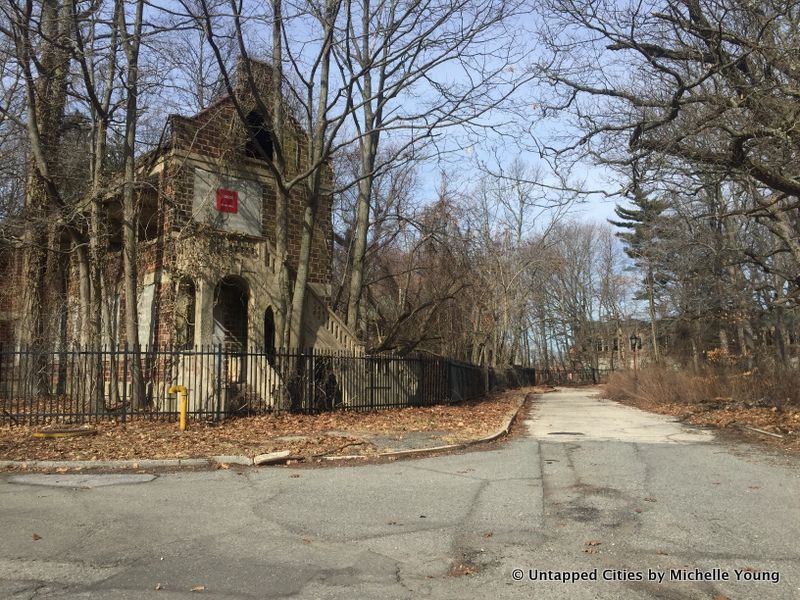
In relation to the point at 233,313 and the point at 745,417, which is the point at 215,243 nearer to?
the point at 233,313

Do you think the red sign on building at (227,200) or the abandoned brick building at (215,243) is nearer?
the abandoned brick building at (215,243)

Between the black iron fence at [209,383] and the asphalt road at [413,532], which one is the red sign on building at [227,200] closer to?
the black iron fence at [209,383]

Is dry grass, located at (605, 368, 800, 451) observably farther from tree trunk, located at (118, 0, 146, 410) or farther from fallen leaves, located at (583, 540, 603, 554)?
tree trunk, located at (118, 0, 146, 410)

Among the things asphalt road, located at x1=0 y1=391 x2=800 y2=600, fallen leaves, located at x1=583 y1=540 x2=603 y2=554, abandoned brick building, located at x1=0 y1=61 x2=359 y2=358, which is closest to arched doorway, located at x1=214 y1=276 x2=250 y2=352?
abandoned brick building, located at x1=0 y1=61 x2=359 y2=358

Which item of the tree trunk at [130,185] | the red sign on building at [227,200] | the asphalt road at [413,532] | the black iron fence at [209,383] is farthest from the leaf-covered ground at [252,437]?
the red sign on building at [227,200]

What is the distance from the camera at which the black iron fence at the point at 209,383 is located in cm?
1277

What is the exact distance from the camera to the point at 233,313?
59.9 ft

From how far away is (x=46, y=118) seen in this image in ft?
59.5

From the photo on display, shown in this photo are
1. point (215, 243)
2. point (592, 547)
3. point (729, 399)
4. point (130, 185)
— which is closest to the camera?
point (592, 547)

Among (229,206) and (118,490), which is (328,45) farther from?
(118,490)

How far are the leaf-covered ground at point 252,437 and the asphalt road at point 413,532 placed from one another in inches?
46.9

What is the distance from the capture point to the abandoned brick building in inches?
614

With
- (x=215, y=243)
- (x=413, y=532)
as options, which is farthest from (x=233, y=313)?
(x=413, y=532)

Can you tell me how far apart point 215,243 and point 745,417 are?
1316 centimetres
